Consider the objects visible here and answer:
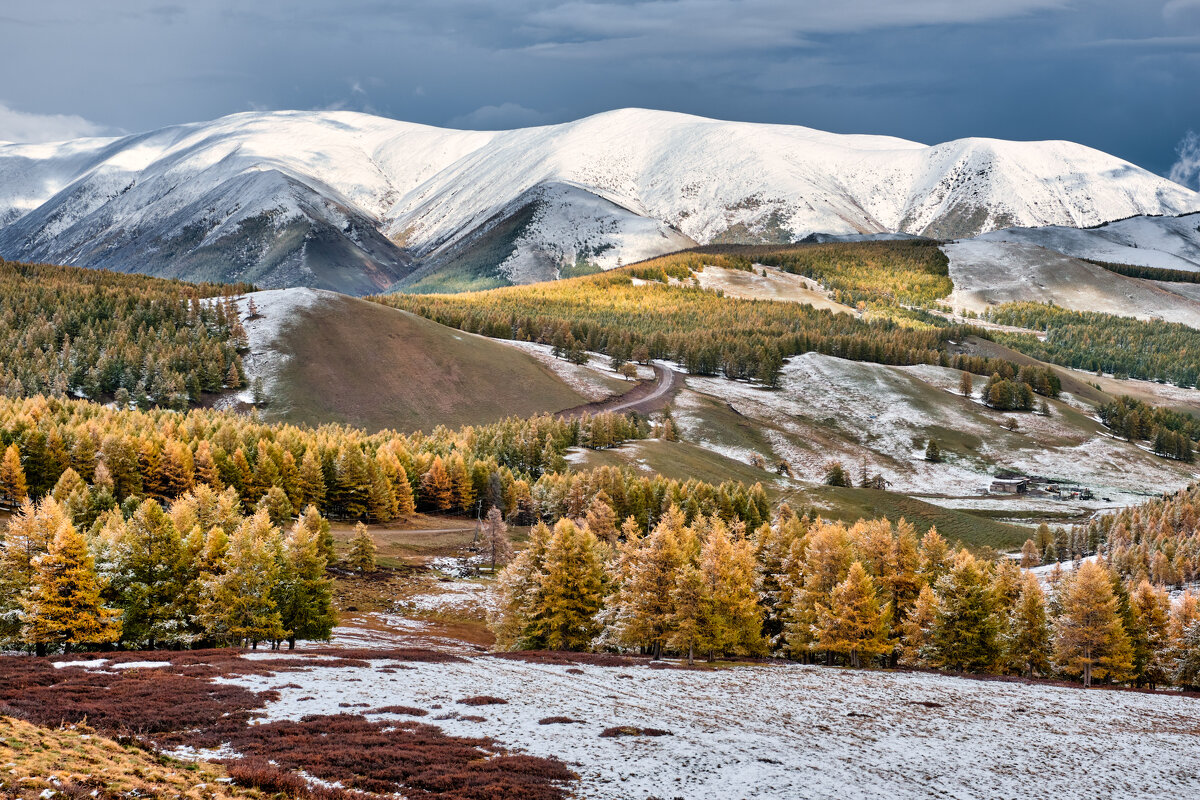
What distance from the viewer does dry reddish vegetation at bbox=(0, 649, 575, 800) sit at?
29047mm

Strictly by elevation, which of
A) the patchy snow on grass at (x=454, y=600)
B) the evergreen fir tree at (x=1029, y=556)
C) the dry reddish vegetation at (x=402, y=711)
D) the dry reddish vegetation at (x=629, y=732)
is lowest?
the evergreen fir tree at (x=1029, y=556)

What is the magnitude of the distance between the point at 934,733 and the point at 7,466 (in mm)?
115585

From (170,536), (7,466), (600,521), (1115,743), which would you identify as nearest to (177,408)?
(7,466)

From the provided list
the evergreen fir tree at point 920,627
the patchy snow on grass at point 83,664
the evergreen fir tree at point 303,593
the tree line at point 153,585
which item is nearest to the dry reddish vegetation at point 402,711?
the patchy snow on grass at point 83,664

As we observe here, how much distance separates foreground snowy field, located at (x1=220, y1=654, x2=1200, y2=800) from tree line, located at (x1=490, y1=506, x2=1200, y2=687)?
9649 mm

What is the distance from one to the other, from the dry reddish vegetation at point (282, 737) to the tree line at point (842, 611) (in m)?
26.7

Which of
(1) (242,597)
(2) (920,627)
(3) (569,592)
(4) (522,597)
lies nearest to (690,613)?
(3) (569,592)

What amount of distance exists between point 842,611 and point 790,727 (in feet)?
93.1

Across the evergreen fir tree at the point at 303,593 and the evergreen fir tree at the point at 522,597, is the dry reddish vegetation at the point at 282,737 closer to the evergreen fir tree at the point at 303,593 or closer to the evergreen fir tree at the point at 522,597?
the evergreen fir tree at the point at 303,593

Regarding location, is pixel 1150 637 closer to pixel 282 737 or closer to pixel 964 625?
pixel 964 625

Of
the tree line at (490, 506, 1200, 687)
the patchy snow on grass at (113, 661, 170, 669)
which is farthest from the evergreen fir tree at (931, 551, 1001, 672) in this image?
the patchy snow on grass at (113, 661, 170, 669)

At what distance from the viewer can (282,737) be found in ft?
112

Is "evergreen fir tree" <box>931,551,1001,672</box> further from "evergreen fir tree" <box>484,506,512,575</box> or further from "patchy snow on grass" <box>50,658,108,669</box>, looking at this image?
"evergreen fir tree" <box>484,506,512,575</box>

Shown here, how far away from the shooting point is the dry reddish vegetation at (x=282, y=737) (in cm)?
2905
